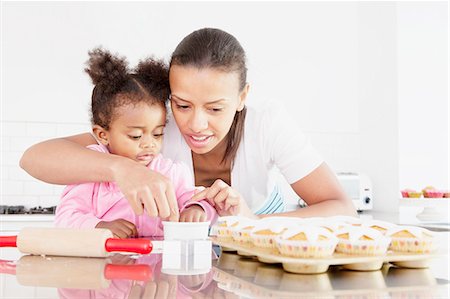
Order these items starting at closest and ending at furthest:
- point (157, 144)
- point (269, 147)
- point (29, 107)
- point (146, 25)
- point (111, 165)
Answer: point (111, 165) → point (157, 144) → point (269, 147) → point (29, 107) → point (146, 25)

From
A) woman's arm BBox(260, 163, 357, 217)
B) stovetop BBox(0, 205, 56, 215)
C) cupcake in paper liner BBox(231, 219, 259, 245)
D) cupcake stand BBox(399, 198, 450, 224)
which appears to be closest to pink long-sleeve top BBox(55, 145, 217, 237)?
woman's arm BBox(260, 163, 357, 217)

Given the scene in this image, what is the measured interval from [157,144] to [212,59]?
10.4 inches

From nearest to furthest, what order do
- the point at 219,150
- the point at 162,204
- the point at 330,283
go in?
the point at 330,283
the point at 162,204
the point at 219,150

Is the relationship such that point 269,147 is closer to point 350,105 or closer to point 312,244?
point 312,244

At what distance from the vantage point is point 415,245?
2.64 feet

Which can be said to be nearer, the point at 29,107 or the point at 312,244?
the point at 312,244

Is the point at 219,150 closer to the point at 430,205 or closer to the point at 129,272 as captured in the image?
the point at 129,272

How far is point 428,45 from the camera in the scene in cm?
377

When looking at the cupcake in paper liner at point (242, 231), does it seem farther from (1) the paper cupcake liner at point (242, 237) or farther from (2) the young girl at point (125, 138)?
(2) the young girl at point (125, 138)

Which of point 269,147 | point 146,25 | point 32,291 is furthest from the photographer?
point 146,25

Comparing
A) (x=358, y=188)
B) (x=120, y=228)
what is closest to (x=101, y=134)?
(x=120, y=228)

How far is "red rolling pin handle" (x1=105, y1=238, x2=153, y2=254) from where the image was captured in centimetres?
86

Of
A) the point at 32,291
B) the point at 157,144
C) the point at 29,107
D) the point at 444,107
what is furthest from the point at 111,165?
the point at 444,107

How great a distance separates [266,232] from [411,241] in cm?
19
